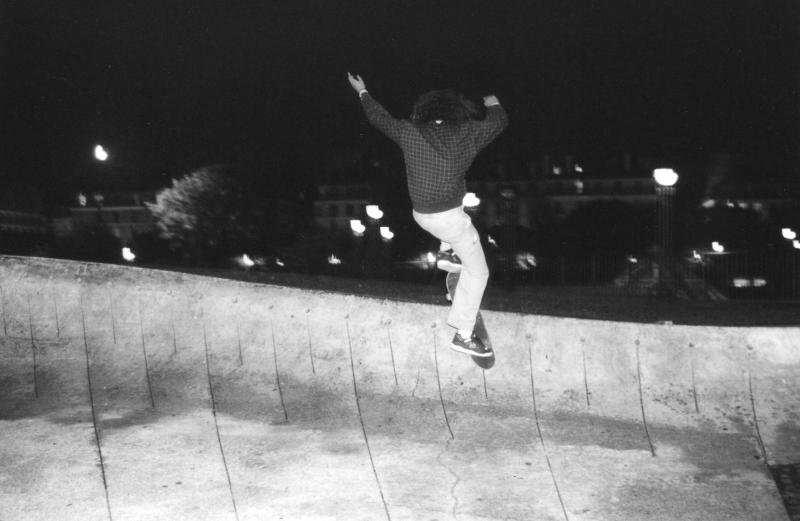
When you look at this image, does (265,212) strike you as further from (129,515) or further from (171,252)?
(129,515)

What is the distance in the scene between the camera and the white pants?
6312 millimetres

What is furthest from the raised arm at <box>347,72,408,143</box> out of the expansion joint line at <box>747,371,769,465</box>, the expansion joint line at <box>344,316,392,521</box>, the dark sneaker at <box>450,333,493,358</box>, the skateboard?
the expansion joint line at <box>747,371,769,465</box>

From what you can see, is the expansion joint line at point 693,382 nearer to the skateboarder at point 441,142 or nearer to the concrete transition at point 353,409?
the concrete transition at point 353,409

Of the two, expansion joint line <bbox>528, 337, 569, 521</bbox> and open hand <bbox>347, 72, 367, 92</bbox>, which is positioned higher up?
open hand <bbox>347, 72, 367, 92</bbox>

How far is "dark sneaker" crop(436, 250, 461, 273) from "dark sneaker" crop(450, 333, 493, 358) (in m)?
0.69

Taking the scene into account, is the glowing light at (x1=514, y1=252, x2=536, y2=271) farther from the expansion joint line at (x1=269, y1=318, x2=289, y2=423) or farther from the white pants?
the white pants

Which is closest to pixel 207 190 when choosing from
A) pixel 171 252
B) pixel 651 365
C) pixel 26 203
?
pixel 171 252

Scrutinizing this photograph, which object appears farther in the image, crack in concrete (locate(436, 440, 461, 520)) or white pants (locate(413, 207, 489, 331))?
white pants (locate(413, 207, 489, 331))

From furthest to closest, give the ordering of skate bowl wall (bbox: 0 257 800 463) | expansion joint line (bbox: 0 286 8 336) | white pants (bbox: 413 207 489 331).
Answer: expansion joint line (bbox: 0 286 8 336)
skate bowl wall (bbox: 0 257 800 463)
white pants (bbox: 413 207 489 331)

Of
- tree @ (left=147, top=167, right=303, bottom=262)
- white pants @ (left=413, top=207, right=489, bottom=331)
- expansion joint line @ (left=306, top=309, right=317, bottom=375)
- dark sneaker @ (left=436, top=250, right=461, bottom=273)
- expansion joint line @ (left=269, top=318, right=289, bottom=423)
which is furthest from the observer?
tree @ (left=147, top=167, right=303, bottom=262)

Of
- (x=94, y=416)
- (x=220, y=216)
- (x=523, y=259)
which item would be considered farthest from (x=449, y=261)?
(x=523, y=259)

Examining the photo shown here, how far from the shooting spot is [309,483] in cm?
516

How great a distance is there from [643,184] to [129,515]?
123821mm

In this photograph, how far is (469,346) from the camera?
21.8ft
